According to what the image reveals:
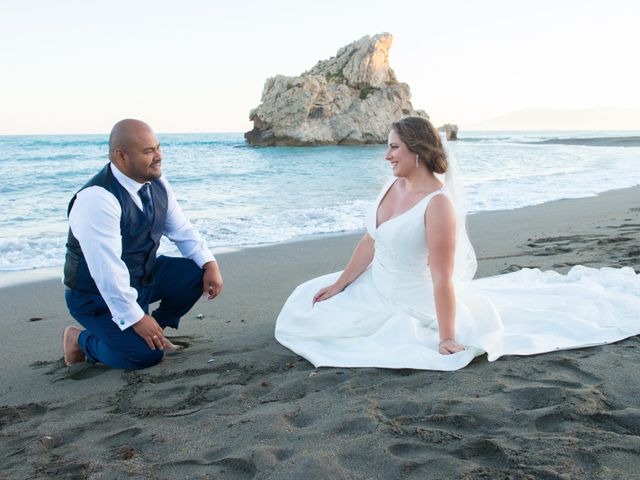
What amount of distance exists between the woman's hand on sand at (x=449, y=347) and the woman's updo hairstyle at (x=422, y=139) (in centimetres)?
105

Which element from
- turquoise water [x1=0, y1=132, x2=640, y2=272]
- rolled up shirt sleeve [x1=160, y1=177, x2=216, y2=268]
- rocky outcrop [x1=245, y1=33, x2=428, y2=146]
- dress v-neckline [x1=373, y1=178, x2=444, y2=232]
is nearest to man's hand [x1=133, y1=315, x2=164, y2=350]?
rolled up shirt sleeve [x1=160, y1=177, x2=216, y2=268]

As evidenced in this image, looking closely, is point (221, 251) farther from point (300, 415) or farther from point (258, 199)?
point (258, 199)

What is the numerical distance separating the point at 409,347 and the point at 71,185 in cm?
1754

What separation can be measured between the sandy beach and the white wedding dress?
0.36ft

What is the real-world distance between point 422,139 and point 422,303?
3.32 ft

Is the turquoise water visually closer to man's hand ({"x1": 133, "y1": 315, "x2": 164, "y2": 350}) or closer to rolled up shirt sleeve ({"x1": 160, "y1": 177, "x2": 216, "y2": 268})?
rolled up shirt sleeve ({"x1": 160, "y1": 177, "x2": 216, "y2": 268})

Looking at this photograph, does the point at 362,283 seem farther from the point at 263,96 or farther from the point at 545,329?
the point at 263,96

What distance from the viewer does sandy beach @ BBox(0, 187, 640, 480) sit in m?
2.27

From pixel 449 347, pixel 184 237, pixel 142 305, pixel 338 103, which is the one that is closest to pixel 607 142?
pixel 338 103

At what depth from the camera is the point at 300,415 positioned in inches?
109

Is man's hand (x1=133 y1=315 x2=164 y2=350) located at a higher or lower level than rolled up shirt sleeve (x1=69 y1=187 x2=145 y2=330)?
lower

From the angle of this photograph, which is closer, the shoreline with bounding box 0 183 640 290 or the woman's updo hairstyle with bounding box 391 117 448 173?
the woman's updo hairstyle with bounding box 391 117 448 173

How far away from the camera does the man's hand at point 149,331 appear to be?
3.56m

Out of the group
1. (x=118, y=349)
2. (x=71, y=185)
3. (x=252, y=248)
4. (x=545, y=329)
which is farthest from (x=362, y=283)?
(x=71, y=185)
